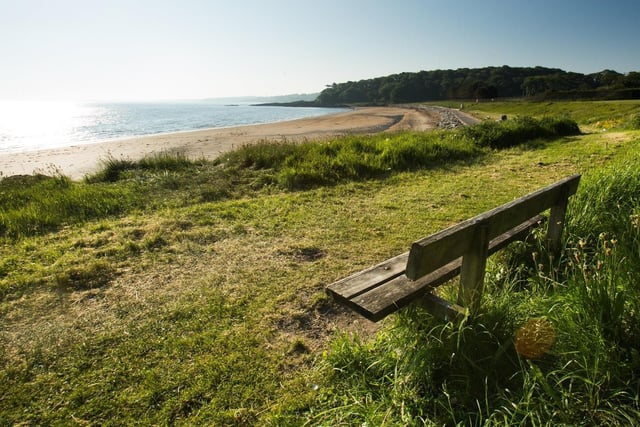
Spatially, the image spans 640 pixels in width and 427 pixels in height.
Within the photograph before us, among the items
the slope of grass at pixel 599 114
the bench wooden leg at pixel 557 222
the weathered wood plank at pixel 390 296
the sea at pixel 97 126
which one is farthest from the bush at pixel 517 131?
the sea at pixel 97 126

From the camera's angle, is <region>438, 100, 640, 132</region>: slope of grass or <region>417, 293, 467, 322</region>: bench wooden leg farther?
<region>438, 100, 640, 132</region>: slope of grass

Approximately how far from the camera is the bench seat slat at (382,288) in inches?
92.7

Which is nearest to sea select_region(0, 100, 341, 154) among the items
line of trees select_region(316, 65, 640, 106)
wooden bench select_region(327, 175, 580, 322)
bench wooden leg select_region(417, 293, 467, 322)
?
wooden bench select_region(327, 175, 580, 322)

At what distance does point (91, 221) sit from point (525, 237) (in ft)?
24.1

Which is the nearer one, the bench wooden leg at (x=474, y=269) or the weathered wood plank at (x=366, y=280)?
the bench wooden leg at (x=474, y=269)

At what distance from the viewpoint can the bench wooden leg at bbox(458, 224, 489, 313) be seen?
2.24 m

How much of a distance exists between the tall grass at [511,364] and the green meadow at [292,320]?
12 millimetres

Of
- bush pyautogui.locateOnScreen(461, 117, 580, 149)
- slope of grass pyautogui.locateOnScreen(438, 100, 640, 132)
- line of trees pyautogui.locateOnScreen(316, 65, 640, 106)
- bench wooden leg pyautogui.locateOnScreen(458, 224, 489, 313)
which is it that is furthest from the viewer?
line of trees pyautogui.locateOnScreen(316, 65, 640, 106)

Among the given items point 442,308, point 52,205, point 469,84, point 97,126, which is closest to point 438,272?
point 442,308

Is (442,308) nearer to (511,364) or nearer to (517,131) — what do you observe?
(511,364)

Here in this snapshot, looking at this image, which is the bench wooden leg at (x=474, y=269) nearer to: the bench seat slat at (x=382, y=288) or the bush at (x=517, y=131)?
the bench seat slat at (x=382, y=288)

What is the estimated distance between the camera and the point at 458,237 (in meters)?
2.11

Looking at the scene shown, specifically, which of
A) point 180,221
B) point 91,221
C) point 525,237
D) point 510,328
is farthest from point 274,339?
point 91,221

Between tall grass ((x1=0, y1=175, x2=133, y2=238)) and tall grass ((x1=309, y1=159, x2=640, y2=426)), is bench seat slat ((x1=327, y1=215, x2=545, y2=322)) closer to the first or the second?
tall grass ((x1=309, y1=159, x2=640, y2=426))
